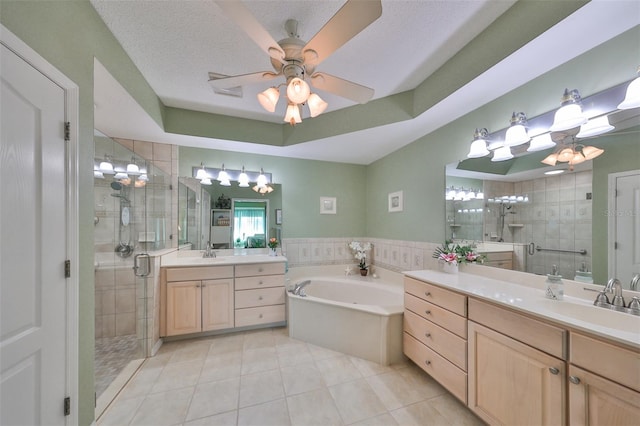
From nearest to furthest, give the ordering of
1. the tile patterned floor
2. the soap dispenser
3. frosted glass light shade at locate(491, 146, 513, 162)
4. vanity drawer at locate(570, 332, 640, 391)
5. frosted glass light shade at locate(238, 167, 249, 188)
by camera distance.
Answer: vanity drawer at locate(570, 332, 640, 391), the soap dispenser, the tile patterned floor, frosted glass light shade at locate(491, 146, 513, 162), frosted glass light shade at locate(238, 167, 249, 188)

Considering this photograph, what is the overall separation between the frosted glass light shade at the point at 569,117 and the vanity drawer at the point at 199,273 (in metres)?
3.12

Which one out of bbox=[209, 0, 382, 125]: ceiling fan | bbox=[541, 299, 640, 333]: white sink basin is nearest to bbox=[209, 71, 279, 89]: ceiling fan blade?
bbox=[209, 0, 382, 125]: ceiling fan

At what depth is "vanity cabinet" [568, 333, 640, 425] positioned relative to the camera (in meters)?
0.88

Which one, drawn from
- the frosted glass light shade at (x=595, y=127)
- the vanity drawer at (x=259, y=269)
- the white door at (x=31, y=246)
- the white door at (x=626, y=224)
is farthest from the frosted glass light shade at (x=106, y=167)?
the white door at (x=626, y=224)

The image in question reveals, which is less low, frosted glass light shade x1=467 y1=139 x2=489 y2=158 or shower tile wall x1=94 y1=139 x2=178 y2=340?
frosted glass light shade x1=467 y1=139 x2=489 y2=158

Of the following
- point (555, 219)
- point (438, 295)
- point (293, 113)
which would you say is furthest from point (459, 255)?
point (293, 113)

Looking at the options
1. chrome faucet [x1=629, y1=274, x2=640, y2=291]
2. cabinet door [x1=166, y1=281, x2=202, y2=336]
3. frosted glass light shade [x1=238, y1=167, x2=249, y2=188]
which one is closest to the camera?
chrome faucet [x1=629, y1=274, x2=640, y2=291]

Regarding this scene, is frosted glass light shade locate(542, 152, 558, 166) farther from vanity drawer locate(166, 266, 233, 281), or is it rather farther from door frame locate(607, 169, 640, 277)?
vanity drawer locate(166, 266, 233, 281)

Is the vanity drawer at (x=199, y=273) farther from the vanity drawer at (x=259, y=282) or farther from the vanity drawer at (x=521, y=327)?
the vanity drawer at (x=521, y=327)

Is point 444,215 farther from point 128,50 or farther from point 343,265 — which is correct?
point 128,50

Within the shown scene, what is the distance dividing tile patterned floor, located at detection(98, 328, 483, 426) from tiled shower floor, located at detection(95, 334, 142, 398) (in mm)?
173

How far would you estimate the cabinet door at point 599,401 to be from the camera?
882mm

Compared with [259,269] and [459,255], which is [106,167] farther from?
[459,255]

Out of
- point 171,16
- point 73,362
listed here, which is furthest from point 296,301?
point 171,16
